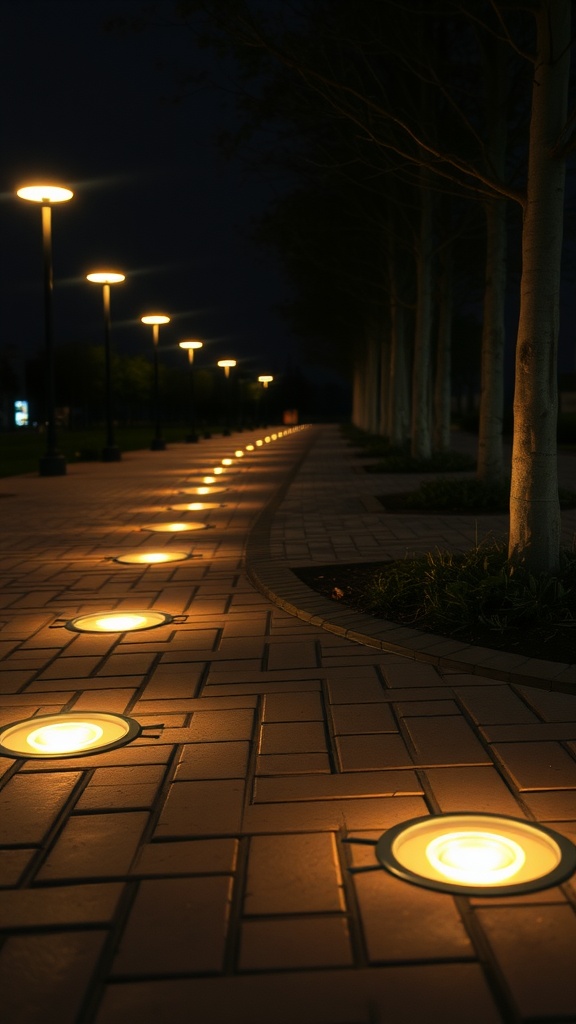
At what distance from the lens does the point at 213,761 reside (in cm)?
383

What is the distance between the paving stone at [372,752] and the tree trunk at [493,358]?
30.8 feet

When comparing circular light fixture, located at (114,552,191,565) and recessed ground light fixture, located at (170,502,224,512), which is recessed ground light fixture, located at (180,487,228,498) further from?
circular light fixture, located at (114,552,191,565)

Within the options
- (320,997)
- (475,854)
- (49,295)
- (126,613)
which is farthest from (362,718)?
(49,295)

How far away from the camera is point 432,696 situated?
15.3ft

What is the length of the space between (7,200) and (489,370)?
43.4 ft

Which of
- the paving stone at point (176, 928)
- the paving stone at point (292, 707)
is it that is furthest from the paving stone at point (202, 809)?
the paving stone at point (292, 707)

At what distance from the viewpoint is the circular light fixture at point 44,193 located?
19906 millimetres

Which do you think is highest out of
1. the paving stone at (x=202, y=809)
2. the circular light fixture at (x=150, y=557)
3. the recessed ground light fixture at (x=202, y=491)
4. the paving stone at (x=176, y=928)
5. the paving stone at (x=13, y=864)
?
the recessed ground light fixture at (x=202, y=491)

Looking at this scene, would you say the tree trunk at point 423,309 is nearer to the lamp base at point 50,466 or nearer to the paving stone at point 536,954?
the lamp base at point 50,466

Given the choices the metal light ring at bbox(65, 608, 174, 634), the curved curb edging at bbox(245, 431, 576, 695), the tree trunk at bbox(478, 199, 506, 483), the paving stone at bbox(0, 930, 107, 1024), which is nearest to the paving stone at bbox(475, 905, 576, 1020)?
the paving stone at bbox(0, 930, 107, 1024)

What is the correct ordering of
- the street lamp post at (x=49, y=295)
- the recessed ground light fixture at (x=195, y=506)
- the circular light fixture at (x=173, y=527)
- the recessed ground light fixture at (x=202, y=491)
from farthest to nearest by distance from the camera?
the street lamp post at (x=49, y=295) → the recessed ground light fixture at (x=202, y=491) → the recessed ground light fixture at (x=195, y=506) → the circular light fixture at (x=173, y=527)

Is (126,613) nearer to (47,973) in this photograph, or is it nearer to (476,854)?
(476,854)

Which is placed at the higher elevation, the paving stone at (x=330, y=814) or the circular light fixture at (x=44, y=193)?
the circular light fixture at (x=44, y=193)

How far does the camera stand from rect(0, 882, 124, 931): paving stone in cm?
262
